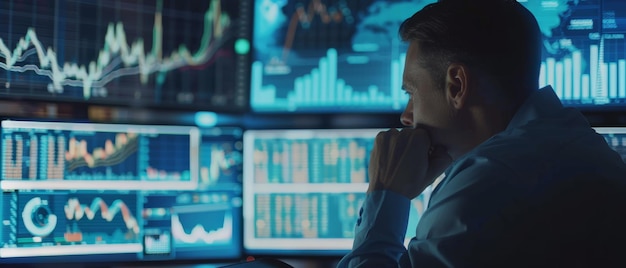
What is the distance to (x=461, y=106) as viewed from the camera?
3.34ft

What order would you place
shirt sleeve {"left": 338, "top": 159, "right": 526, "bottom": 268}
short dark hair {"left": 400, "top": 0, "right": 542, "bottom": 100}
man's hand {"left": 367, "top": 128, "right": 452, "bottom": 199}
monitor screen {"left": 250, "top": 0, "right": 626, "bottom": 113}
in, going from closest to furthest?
shirt sleeve {"left": 338, "top": 159, "right": 526, "bottom": 268}
short dark hair {"left": 400, "top": 0, "right": 542, "bottom": 100}
man's hand {"left": 367, "top": 128, "right": 452, "bottom": 199}
monitor screen {"left": 250, "top": 0, "right": 626, "bottom": 113}

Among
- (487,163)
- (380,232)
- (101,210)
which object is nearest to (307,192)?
(101,210)

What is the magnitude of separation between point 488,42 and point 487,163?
0.71ft

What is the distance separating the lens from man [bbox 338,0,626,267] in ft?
2.75

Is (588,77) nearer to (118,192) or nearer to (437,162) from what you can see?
(437,162)

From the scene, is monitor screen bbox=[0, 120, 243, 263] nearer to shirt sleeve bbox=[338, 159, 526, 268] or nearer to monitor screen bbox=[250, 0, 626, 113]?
monitor screen bbox=[250, 0, 626, 113]

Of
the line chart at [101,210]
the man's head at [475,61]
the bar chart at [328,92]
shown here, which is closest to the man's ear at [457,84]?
the man's head at [475,61]

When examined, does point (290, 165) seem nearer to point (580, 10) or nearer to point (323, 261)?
point (323, 261)

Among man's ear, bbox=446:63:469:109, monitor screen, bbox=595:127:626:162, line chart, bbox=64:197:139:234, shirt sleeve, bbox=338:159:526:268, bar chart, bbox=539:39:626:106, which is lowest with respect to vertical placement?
line chart, bbox=64:197:139:234

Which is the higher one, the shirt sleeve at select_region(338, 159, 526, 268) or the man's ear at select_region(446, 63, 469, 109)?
the man's ear at select_region(446, 63, 469, 109)

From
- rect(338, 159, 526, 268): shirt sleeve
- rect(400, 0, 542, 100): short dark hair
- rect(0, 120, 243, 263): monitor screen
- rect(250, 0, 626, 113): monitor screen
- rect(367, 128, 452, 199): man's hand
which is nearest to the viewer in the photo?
rect(338, 159, 526, 268): shirt sleeve

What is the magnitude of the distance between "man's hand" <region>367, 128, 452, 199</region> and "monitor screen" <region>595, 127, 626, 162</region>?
1.95 ft

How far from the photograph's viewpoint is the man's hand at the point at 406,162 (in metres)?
1.16

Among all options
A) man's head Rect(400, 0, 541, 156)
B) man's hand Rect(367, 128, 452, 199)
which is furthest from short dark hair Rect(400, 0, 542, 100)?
man's hand Rect(367, 128, 452, 199)
